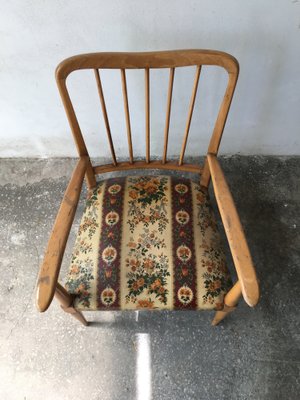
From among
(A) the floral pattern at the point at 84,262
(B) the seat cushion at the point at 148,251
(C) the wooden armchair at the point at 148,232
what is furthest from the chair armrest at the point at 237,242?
(A) the floral pattern at the point at 84,262

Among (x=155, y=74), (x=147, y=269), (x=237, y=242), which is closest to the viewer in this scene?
(x=237, y=242)

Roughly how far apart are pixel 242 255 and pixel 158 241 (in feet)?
0.97

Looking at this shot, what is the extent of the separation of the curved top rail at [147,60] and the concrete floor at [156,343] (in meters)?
0.83

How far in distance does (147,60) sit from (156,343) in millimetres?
1049

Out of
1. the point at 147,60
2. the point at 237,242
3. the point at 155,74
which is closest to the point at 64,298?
the point at 237,242

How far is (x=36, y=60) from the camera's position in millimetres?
1164

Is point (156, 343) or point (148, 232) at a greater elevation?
point (148, 232)

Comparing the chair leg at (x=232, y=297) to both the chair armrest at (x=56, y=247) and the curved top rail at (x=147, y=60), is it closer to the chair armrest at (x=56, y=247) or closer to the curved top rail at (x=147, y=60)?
the chair armrest at (x=56, y=247)

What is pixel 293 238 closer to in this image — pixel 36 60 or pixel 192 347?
pixel 192 347

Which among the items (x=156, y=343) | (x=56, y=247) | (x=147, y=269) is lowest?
(x=156, y=343)

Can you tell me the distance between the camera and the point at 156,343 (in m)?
1.26

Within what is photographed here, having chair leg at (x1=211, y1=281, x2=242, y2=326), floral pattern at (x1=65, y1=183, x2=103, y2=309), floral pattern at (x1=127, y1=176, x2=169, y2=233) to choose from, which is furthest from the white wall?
chair leg at (x1=211, y1=281, x2=242, y2=326)

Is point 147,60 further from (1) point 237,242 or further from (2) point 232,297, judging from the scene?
(2) point 232,297

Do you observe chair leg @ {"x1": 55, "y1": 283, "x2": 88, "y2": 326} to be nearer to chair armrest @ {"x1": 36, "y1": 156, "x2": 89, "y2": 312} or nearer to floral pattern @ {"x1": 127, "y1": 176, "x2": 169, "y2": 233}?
chair armrest @ {"x1": 36, "y1": 156, "x2": 89, "y2": 312}
